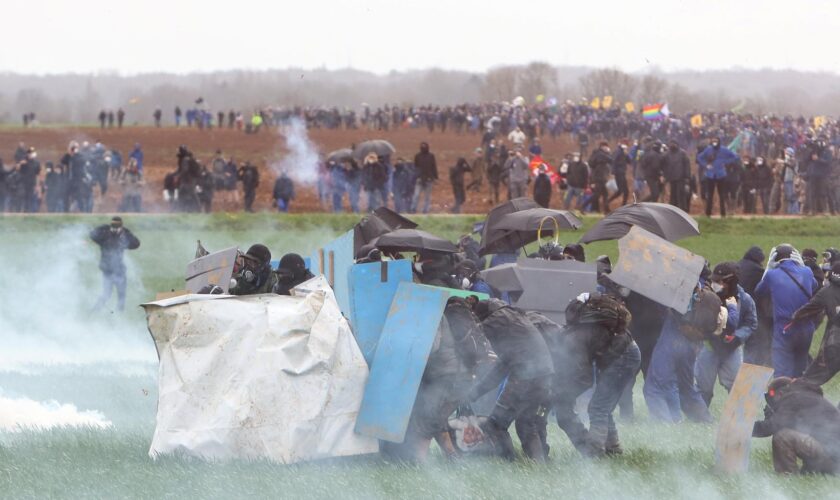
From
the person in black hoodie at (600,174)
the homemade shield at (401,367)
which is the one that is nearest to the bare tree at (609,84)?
the person in black hoodie at (600,174)

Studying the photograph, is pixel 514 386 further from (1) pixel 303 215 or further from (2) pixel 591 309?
(1) pixel 303 215

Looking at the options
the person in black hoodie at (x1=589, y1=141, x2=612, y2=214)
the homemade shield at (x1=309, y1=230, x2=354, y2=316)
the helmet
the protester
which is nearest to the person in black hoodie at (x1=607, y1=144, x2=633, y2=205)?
the person in black hoodie at (x1=589, y1=141, x2=612, y2=214)

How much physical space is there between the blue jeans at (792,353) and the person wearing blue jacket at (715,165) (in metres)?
16.5

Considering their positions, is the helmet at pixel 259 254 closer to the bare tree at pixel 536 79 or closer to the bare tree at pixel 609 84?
the bare tree at pixel 609 84

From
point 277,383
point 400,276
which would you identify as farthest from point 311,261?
A: point 277,383

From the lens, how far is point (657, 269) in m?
12.3

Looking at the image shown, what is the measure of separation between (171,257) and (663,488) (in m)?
20.4

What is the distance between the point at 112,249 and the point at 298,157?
3197 cm

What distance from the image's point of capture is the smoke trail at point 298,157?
44.3 meters

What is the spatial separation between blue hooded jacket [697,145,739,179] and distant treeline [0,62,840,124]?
32161 millimetres

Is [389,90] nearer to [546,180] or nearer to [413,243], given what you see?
[546,180]

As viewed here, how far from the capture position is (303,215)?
3209cm

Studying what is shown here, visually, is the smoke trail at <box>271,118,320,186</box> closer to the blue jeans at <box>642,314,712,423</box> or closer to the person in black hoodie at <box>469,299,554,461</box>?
the blue jeans at <box>642,314,712,423</box>

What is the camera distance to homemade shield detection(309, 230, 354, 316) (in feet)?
36.7
